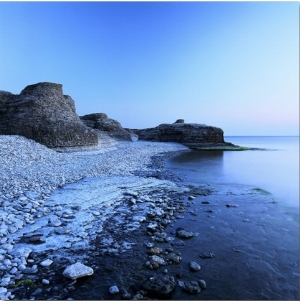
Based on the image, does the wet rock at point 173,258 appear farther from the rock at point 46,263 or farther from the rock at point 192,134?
the rock at point 192,134

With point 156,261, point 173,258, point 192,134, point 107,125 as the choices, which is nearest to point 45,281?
point 156,261

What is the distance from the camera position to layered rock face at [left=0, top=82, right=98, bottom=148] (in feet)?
101

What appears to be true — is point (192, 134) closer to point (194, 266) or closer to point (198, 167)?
point (198, 167)

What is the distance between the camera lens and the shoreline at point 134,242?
474cm

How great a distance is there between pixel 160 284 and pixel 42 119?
32475mm

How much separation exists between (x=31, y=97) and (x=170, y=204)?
3392 centimetres

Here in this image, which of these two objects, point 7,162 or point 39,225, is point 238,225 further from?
point 7,162

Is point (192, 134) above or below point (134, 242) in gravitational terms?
above

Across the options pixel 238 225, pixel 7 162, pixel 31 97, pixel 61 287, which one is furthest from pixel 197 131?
pixel 61 287

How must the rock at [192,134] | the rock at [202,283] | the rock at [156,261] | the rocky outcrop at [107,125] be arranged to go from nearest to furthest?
the rock at [202,283] < the rock at [156,261] < the rock at [192,134] < the rocky outcrop at [107,125]

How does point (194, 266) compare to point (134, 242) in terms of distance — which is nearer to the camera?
point (194, 266)

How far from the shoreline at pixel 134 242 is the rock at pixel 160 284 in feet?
0.18

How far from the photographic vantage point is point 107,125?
72750 mm

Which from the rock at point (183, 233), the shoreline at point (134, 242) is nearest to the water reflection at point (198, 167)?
the shoreline at point (134, 242)
